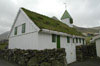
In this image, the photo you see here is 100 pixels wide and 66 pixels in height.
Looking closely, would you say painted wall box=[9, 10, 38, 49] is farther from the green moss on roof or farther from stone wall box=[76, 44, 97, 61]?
stone wall box=[76, 44, 97, 61]

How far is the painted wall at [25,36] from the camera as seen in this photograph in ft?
37.3

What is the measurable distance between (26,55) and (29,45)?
1.77 meters

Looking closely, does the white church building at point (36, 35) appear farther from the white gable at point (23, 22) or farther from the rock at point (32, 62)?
the rock at point (32, 62)

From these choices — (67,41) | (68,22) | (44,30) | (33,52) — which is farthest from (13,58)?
(68,22)

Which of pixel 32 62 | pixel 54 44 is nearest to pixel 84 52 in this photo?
pixel 54 44

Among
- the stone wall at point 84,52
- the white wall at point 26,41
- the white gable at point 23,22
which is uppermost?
the white gable at point 23,22

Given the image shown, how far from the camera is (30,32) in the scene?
39.4ft

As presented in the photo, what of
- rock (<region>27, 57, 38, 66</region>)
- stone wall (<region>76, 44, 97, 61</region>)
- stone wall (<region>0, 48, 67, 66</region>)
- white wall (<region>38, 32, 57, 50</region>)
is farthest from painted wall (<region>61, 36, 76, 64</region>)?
rock (<region>27, 57, 38, 66</region>)

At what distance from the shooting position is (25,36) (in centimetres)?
1287

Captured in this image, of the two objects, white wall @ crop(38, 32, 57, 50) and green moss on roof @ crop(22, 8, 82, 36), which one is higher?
green moss on roof @ crop(22, 8, 82, 36)

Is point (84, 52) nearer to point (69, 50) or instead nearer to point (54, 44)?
point (69, 50)

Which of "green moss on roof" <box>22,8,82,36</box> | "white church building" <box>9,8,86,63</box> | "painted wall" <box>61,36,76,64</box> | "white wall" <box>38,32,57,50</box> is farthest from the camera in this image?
"painted wall" <box>61,36,76,64</box>

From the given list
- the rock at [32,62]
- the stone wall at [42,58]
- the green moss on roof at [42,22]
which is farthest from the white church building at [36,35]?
the rock at [32,62]

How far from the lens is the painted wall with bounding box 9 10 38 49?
1135cm
